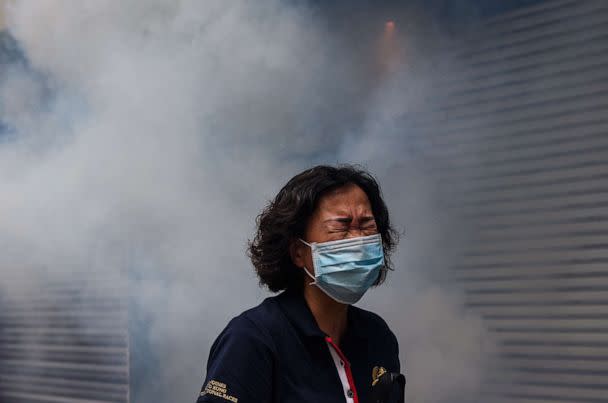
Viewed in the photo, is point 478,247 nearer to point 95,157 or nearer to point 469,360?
point 469,360

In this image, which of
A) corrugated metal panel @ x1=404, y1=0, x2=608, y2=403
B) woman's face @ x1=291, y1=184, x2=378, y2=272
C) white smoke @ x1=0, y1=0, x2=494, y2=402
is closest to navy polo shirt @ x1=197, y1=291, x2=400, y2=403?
woman's face @ x1=291, y1=184, x2=378, y2=272

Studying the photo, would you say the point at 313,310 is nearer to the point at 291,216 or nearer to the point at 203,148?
the point at 291,216

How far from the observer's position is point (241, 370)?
2.01 meters

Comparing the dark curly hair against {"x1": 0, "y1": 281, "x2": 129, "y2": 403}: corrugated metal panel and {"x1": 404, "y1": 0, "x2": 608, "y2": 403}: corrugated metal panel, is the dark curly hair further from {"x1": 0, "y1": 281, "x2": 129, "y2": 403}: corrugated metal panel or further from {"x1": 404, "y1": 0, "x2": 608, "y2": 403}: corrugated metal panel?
{"x1": 0, "y1": 281, "x2": 129, "y2": 403}: corrugated metal panel

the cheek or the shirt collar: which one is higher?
the cheek

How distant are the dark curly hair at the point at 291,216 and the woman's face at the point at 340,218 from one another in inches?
0.9

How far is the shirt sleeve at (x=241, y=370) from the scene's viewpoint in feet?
6.52

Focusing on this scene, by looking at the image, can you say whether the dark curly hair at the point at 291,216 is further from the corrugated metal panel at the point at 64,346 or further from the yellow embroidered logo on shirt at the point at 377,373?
the corrugated metal panel at the point at 64,346

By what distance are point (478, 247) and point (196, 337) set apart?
5.85 feet

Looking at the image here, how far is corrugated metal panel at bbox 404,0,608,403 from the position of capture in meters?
3.55

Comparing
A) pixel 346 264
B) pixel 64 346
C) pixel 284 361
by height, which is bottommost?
pixel 64 346

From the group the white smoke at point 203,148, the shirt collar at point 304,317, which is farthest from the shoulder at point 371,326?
the white smoke at point 203,148

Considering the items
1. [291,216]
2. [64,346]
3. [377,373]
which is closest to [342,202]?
[291,216]

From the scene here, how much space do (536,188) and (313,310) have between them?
1863 millimetres
